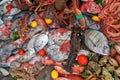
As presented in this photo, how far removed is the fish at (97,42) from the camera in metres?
3.33

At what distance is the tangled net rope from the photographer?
345 cm

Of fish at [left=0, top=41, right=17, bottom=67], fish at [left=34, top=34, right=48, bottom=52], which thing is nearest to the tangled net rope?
fish at [left=34, top=34, right=48, bottom=52]

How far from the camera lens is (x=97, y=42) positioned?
3.37 metres

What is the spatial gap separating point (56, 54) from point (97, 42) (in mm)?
508

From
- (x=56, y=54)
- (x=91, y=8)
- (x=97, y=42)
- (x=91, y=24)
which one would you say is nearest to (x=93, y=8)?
(x=91, y=8)

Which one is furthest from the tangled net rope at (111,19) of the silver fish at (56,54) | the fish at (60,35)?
the silver fish at (56,54)

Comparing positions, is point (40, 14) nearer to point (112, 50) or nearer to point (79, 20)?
point (79, 20)

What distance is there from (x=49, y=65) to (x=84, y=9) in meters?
0.80

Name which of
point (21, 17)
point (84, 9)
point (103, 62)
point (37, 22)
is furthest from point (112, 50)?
point (21, 17)

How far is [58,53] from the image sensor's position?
349cm

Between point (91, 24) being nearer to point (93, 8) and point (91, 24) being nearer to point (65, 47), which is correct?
point (93, 8)

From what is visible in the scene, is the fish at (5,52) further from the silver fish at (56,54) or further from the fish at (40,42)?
the silver fish at (56,54)

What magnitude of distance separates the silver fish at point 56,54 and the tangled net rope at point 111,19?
553 millimetres

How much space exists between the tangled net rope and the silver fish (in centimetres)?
55
